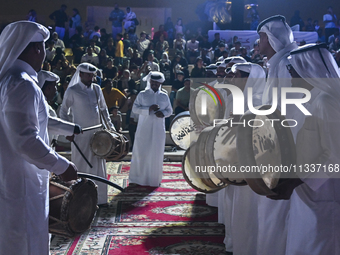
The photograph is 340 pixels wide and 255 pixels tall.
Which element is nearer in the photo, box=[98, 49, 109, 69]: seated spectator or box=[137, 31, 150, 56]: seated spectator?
box=[98, 49, 109, 69]: seated spectator

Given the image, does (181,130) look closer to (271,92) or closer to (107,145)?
(107,145)

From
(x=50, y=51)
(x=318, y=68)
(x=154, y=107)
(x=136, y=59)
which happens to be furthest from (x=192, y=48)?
(x=318, y=68)

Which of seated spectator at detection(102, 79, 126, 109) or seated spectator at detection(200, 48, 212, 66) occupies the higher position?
seated spectator at detection(200, 48, 212, 66)

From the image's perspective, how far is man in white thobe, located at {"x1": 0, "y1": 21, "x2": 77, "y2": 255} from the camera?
2.26 meters

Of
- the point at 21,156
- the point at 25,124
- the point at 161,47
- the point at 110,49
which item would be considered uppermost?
the point at 161,47

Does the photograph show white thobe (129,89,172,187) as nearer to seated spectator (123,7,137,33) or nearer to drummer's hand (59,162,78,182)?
drummer's hand (59,162,78,182)

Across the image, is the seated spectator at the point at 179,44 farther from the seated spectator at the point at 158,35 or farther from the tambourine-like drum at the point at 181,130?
the tambourine-like drum at the point at 181,130

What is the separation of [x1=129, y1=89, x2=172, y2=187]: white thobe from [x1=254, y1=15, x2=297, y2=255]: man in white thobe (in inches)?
132

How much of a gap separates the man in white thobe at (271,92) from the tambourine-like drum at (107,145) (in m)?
2.28

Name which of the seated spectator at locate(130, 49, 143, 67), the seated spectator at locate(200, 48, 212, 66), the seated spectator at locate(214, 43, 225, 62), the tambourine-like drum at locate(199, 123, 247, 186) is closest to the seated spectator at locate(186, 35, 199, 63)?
the seated spectator at locate(200, 48, 212, 66)

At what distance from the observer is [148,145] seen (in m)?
6.75

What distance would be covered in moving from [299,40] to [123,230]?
41.4 feet

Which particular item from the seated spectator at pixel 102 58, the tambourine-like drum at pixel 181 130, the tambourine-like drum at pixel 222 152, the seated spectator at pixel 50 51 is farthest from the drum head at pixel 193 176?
the seated spectator at pixel 50 51

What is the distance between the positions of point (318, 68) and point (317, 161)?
1.76ft
